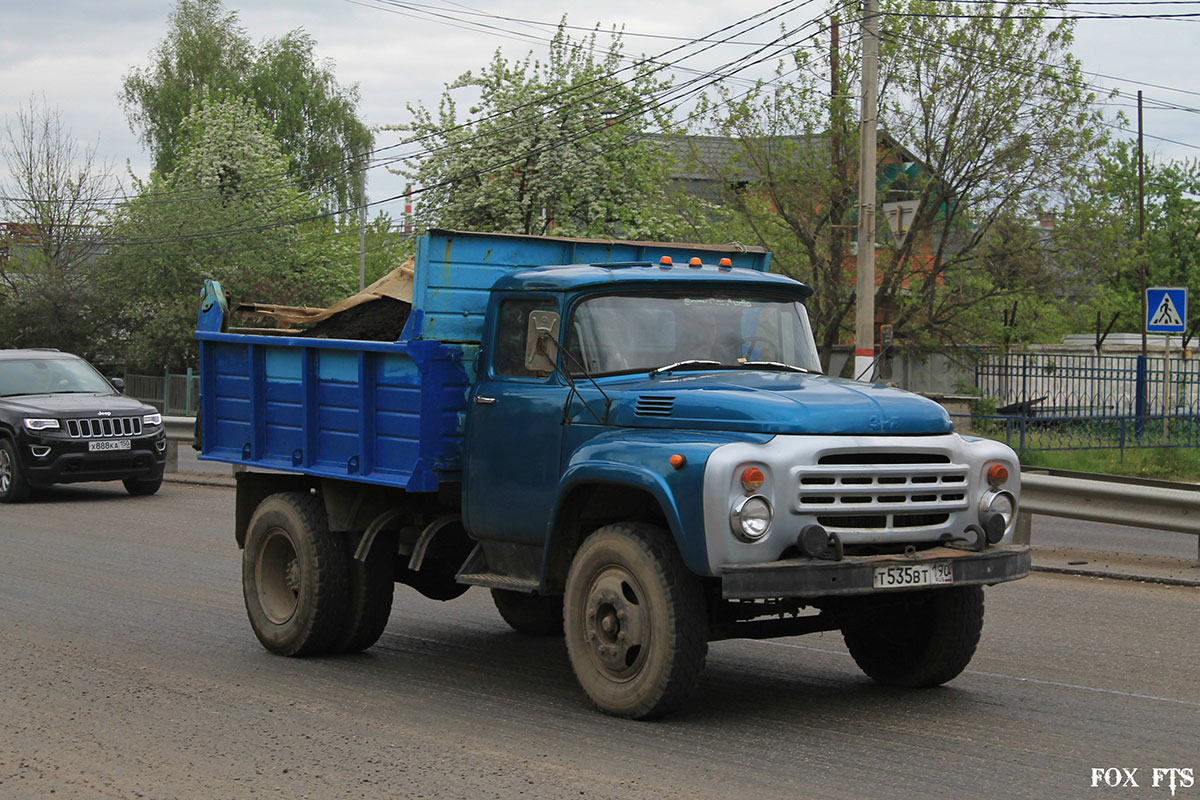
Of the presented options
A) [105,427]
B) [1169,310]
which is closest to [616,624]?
[105,427]

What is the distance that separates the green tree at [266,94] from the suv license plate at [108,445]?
4029cm

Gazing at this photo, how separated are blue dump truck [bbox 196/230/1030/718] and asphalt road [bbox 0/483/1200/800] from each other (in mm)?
376

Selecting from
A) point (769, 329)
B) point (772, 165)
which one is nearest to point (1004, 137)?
point (772, 165)

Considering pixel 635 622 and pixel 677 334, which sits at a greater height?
pixel 677 334

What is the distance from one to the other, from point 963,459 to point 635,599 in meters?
1.63

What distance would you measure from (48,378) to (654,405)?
47.0ft

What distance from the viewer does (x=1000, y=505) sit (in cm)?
673

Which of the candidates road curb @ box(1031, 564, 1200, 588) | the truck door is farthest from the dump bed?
road curb @ box(1031, 564, 1200, 588)

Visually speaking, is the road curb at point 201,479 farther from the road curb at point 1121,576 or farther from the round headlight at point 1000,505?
the round headlight at point 1000,505

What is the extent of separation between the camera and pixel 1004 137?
2580 cm

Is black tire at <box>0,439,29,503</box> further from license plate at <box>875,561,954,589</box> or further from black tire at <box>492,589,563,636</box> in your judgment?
license plate at <box>875,561,954,589</box>

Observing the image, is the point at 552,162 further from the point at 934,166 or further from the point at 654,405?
the point at 654,405

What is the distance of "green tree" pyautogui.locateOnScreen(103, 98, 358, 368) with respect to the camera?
147 feet

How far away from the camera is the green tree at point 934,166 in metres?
25.4
